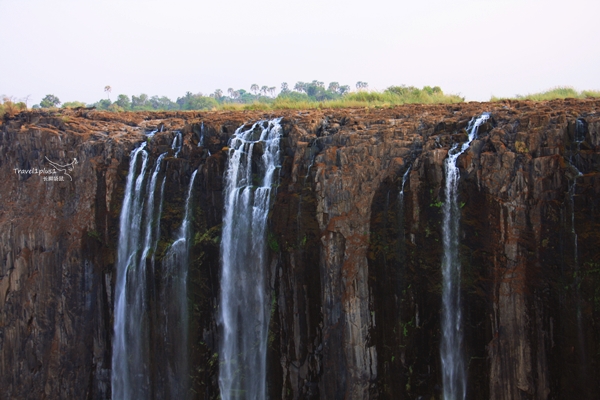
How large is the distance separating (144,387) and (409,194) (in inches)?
478

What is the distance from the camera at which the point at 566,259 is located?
46.9 feet

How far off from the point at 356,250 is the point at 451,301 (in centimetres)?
330

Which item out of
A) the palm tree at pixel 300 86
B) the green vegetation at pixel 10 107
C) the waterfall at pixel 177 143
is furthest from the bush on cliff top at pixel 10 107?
the palm tree at pixel 300 86

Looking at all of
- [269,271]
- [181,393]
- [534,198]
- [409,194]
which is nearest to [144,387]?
[181,393]

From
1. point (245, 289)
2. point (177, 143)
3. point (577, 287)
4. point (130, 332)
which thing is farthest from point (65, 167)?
point (577, 287)

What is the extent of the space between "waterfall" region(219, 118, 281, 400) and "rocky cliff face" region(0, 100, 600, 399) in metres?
0.40

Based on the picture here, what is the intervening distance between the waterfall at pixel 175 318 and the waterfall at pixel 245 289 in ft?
5.09

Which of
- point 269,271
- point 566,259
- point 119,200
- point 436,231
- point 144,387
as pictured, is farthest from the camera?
point 119,200

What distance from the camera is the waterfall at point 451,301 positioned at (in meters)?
15.5

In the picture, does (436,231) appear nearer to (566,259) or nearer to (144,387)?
(566,259)

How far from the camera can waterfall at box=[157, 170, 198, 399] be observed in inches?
765

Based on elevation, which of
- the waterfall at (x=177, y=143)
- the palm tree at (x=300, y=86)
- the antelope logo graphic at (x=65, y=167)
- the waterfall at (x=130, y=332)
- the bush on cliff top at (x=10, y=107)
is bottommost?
the waterfall at (x=130, y=332)

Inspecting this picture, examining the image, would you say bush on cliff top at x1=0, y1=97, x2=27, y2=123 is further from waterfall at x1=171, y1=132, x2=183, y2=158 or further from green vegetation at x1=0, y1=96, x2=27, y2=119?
waterfall at x1=171, y1=132, x2=183, y2=158

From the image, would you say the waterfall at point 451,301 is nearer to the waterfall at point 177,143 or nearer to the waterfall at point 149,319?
the waterfall at point 149,319
